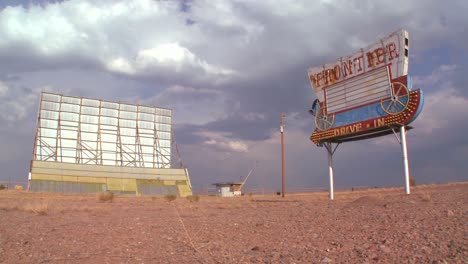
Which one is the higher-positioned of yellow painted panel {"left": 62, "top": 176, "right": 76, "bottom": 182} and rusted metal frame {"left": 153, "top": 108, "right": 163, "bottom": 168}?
rusted metal frame {"left": 153, "top": 108, "right": 163, "bottom": 168}

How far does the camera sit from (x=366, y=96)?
76.9ft

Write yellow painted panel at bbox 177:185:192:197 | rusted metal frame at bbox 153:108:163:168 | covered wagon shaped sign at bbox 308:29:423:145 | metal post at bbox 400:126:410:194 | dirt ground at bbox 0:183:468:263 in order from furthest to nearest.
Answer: rusted metal frame at bbox 153:108:163:168 → yellow painted panel at bbox 177:185:192:197 → covered wagon shaped sign at bbox 308:29:423:145 → metal post at bbox 400:126:410:194 → dirt ground at bbox 0:183:468:263

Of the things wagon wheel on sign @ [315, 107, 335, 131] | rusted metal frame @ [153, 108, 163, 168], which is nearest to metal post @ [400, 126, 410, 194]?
wagon wheel on sign @ [315, 107, 335, 131]

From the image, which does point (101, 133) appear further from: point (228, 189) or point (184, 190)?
point (228, 189)

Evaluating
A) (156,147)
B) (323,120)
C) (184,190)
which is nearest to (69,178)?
(156,147)

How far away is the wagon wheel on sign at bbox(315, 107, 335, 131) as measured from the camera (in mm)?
26000

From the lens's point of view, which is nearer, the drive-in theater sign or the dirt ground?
the dirt ground

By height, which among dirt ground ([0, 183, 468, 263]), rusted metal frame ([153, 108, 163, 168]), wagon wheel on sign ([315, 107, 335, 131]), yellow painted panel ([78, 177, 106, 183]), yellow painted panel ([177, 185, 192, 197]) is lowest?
dirt ground ([0, 183, 468, 263])

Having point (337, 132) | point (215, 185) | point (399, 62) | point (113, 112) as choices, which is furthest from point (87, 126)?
point (399, 62)

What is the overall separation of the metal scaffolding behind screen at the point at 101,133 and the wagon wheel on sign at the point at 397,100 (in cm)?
4798

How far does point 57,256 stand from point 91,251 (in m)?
0.76

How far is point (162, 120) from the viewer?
66.6 m

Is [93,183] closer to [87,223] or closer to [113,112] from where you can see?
[113,112]

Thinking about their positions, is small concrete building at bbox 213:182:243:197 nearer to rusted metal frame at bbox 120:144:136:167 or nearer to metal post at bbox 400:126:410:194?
rusted metal frame at bbox 120:144:136:167
